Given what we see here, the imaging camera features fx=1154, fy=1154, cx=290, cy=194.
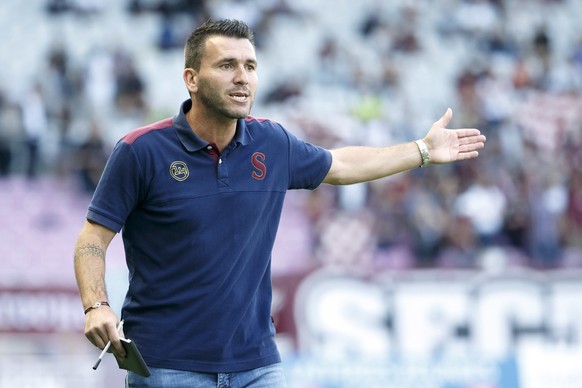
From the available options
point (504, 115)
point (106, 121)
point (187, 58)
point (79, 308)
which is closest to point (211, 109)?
point (187, 58)

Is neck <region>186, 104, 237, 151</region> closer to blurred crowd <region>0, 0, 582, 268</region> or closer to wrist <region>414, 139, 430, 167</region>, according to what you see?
wrist <region>414, 139, 430, 167</region>

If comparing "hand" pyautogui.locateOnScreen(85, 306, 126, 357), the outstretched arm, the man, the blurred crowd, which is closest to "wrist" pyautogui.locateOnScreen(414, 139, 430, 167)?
the outstretched arm

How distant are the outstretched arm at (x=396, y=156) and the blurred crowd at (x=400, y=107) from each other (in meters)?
5.69

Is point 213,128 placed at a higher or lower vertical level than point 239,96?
lower

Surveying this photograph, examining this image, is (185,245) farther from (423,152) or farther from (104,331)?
(423,152)

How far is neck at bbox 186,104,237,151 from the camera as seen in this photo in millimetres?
4703

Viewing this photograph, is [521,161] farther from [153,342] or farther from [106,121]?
[153,342]

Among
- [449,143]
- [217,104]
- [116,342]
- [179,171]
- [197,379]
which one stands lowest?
[197,379]

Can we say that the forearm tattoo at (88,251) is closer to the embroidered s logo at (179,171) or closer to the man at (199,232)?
the man at (199,232)

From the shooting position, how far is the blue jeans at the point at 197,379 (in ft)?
14.8

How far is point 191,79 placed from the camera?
480cm

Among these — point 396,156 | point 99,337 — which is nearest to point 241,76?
point 396,156

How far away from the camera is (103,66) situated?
46.2ft

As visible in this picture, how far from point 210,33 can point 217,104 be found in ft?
1.00
